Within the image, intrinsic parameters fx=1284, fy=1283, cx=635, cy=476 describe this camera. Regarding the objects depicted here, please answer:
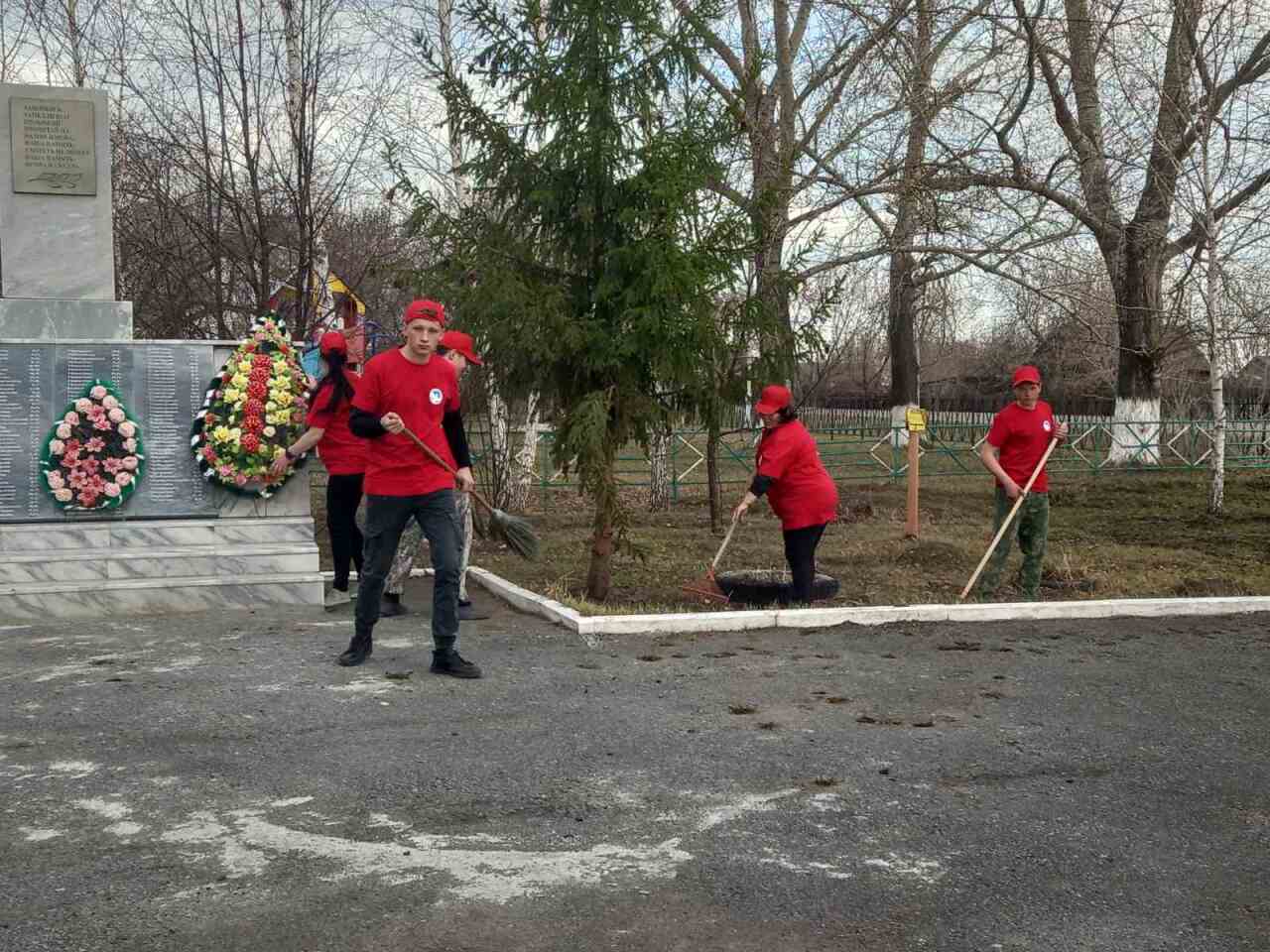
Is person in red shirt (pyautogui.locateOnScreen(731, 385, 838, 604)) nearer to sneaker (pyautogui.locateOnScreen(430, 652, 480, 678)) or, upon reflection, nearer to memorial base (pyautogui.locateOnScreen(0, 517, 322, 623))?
sneaker (pyautogui.locateOnScreen(430, 652, 480, 678))

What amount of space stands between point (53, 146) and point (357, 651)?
4580 millimetres

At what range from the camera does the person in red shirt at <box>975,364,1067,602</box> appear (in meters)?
8.99

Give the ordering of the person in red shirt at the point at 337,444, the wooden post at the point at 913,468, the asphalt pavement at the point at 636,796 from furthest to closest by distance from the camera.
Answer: the wooden post at the point at 913,468 → the person in red shirt at the point at 337,444 → the asphalt pavement at the point at 636,796

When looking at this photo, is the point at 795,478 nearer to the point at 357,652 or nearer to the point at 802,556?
the point at 802,556

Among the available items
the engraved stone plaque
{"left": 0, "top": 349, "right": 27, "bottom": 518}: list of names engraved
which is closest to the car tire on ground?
{"left": 0, "top": 349, "right": 27, "bottom": 518}: list of names engraved

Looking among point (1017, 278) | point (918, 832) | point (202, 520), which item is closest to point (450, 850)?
point (918, 832)

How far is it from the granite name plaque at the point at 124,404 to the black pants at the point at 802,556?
4.00 meters

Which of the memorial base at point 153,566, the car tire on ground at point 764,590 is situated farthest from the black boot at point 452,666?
the car tire on ground at point 764,590

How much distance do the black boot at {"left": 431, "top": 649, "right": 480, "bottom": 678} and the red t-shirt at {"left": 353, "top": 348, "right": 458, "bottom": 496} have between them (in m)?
0.83

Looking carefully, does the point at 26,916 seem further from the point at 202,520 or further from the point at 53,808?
the point at 202,520

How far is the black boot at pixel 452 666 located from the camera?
646 centimetres

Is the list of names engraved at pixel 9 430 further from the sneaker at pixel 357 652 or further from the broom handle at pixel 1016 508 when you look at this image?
the broom handle at pixel 1016 508

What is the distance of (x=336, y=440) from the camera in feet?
27.0

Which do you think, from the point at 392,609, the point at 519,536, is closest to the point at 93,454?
the point at 392,609
